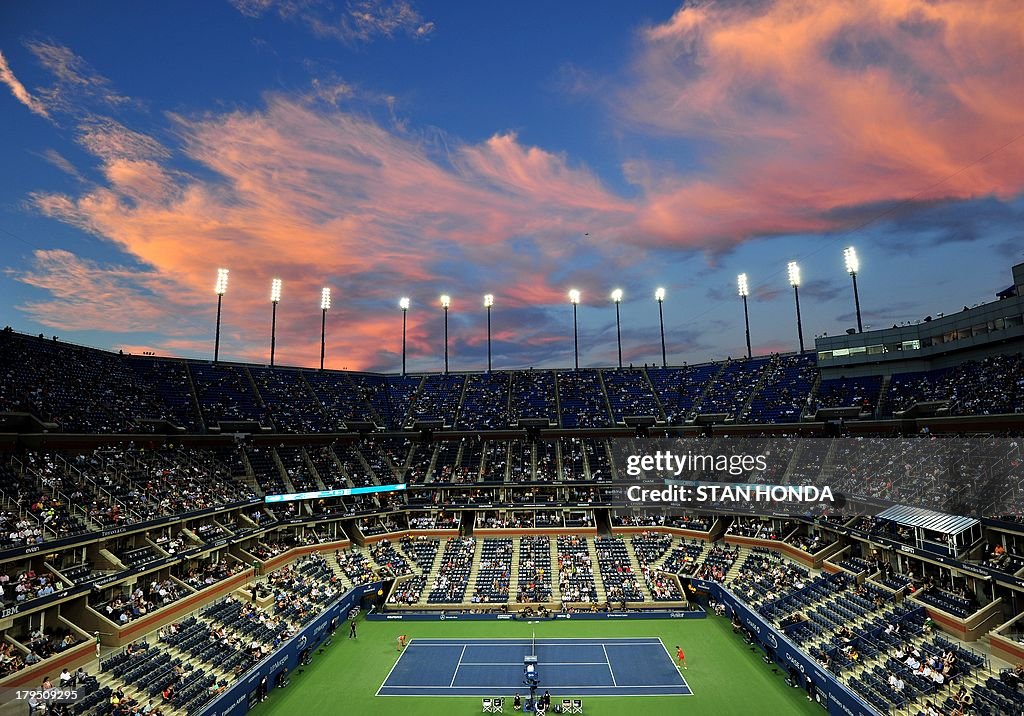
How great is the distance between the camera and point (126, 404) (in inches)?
2093

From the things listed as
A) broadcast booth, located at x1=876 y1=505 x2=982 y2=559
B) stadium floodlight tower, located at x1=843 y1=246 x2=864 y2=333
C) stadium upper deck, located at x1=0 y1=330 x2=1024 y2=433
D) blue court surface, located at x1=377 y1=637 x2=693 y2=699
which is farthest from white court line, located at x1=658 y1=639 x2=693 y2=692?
stadium floodlight tower, located at x1=843 y1=246 x2=864 y2=333

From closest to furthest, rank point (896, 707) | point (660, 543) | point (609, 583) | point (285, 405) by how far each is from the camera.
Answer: point (896, 707), point (609, 583), point (660, 543), point (285, 405)

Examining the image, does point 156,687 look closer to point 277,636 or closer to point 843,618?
point 277,636

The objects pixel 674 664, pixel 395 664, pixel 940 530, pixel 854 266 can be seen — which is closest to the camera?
pixel 940 530

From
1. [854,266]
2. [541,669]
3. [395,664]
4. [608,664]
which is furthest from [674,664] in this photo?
[854,266]

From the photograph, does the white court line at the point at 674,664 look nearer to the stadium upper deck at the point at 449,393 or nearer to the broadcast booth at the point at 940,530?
the broadcast booth at the point at 940,530

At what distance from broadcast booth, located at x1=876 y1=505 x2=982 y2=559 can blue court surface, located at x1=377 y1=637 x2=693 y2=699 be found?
16700 mm

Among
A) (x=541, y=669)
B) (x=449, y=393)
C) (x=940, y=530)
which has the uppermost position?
(x=449, y=393)

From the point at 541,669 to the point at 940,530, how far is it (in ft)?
78.6

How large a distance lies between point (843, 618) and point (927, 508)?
31.9ft

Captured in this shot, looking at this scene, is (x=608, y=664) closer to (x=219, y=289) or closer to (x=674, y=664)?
(x=674, y=664)

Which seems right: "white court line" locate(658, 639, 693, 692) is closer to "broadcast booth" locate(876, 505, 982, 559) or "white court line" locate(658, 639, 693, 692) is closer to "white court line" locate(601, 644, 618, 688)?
"white court line" locate(601, 644, 618, 688)

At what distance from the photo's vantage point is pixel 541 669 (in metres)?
33.3

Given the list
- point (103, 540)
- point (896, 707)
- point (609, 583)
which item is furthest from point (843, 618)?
point (103, 540)
